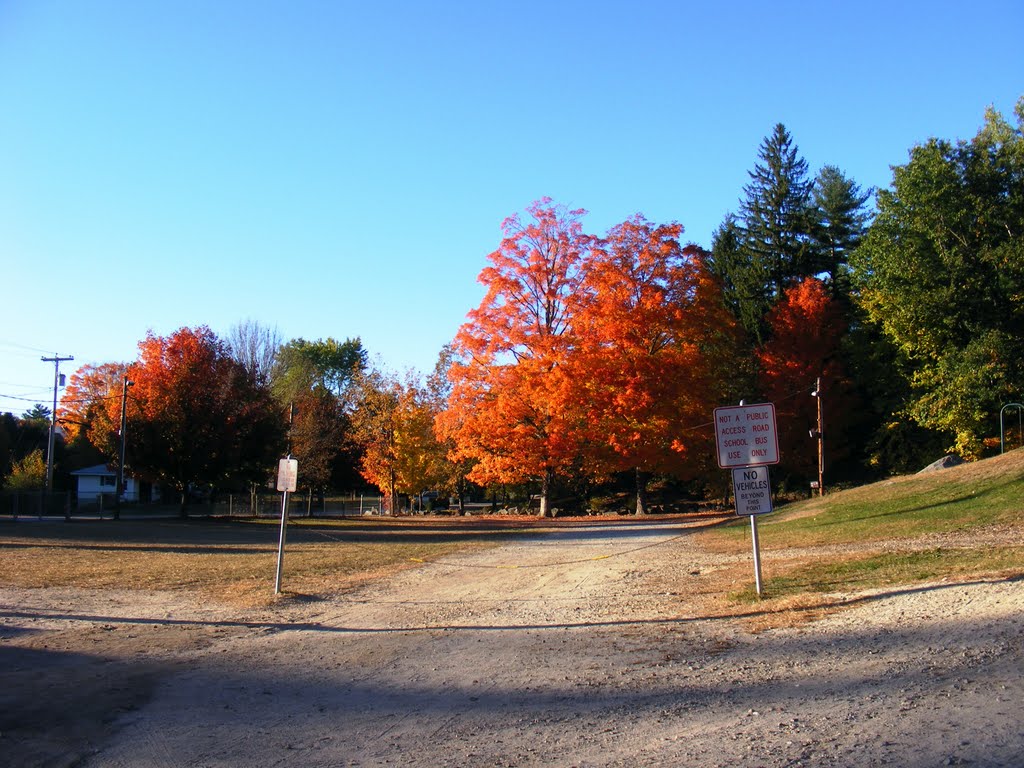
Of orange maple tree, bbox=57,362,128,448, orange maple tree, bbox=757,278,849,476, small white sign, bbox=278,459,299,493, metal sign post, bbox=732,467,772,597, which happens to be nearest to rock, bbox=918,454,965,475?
orange maple tree, bbox=757,278,849,476

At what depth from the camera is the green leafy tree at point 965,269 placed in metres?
35.8

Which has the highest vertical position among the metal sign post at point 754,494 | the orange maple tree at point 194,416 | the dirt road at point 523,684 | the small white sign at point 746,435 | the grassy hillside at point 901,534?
the orange maple tree at point 194,416

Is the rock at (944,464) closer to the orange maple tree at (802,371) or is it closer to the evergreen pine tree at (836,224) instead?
the orange maple tree at (802,371)

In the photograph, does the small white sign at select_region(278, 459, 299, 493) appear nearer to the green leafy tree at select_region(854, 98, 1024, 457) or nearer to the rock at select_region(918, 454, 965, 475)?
the rock at select_region(918, 454, 965, 475)

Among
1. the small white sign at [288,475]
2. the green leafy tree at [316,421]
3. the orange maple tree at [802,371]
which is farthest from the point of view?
the green leafy tree at [316,421]

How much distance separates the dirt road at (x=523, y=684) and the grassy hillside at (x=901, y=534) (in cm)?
147

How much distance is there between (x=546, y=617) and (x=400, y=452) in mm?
41207

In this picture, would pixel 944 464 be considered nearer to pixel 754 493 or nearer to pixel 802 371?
pixel 802 371

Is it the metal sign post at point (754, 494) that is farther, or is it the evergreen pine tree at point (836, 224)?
the evergreen pine tree at point (836, 224)

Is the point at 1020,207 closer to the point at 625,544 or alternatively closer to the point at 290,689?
the point at 625,544

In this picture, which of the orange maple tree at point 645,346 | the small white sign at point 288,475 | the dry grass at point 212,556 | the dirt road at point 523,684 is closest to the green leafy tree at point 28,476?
the dry grass at point 212,556

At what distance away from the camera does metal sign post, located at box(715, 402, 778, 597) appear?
10906mm

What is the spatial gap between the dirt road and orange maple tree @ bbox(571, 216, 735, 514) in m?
23.5

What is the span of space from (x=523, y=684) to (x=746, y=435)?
5.52 m
